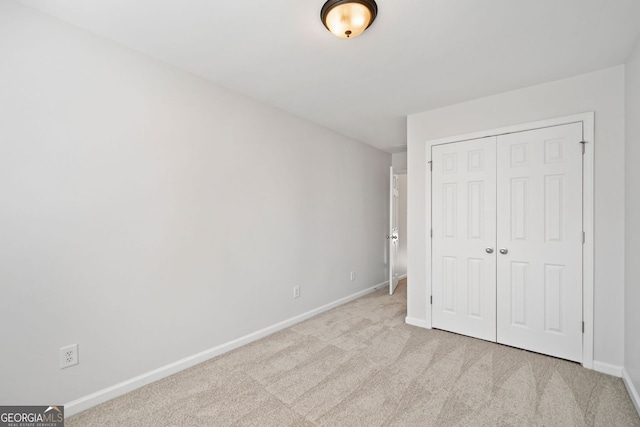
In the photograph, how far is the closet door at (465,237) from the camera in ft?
9.12

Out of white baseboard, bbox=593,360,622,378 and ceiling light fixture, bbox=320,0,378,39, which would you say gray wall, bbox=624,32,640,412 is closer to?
white baseboard, bbox=593,360,622,378

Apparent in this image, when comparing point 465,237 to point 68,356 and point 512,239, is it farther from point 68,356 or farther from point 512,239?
point 68,356

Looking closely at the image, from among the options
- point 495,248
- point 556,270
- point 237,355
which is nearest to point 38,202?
point 237,355

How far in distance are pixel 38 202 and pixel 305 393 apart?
2092mm

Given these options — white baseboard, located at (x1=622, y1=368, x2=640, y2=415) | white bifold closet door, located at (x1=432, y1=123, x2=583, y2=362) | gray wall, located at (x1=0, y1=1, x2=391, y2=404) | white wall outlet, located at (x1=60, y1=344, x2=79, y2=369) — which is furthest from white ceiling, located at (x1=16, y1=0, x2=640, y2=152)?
white baseboard, located at (x1=622, y1=368, x2=640, y2=415)

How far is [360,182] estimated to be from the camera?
173 inches

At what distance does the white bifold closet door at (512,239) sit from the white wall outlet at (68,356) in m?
3.13

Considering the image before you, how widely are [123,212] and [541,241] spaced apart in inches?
136

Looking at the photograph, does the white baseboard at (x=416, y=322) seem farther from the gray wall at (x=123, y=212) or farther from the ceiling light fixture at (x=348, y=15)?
→ the ceiling light fixture at (x=348, y=15)

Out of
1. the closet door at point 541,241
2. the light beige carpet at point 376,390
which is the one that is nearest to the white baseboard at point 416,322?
the light beige carpet at point 376,390

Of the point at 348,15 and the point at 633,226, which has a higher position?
the point at 348,15

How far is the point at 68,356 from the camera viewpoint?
1.75 m

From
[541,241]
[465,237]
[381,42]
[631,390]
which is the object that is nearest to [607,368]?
[631,390]

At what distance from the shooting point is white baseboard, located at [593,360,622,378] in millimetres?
2170
